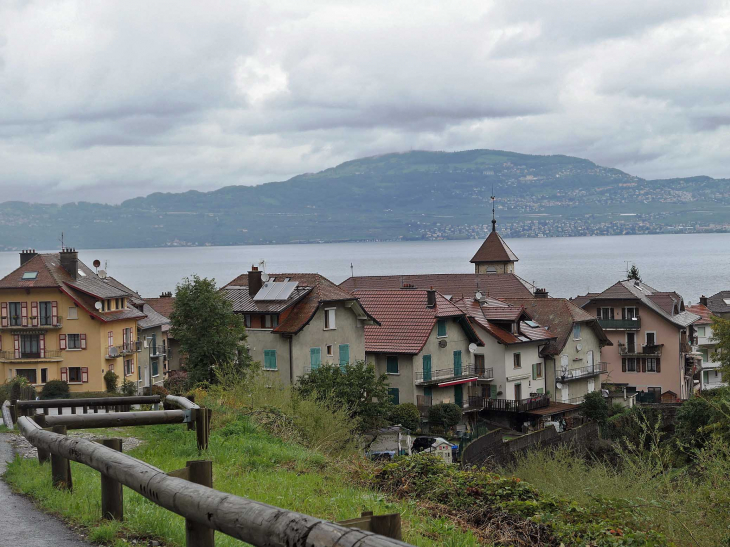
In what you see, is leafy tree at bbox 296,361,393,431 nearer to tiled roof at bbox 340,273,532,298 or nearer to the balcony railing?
the balcony railing

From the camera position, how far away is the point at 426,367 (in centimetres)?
5241

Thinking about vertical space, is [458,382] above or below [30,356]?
below

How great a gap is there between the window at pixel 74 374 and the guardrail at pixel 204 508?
49.3 metres

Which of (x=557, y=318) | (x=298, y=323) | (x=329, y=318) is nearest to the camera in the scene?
(x=298, y=323)

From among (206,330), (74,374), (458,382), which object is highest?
(206,330)

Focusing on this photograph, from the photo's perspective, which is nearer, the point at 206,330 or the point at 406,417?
the point at 206,330

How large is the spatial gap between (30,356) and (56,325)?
2.93 metres

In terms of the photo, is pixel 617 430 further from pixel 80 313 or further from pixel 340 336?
pixel 80 313

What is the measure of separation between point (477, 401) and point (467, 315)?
5492 millimetres

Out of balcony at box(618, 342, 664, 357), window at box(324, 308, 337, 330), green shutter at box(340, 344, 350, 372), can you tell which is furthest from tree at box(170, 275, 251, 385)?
balcony at box(618, 342, 664, 357)

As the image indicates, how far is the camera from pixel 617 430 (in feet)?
166

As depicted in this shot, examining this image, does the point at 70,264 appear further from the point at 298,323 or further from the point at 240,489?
the point at 240,489

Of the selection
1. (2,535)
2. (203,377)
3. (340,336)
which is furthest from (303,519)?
(340,336)

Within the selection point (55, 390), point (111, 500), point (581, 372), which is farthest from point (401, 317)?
point (111, 500)
